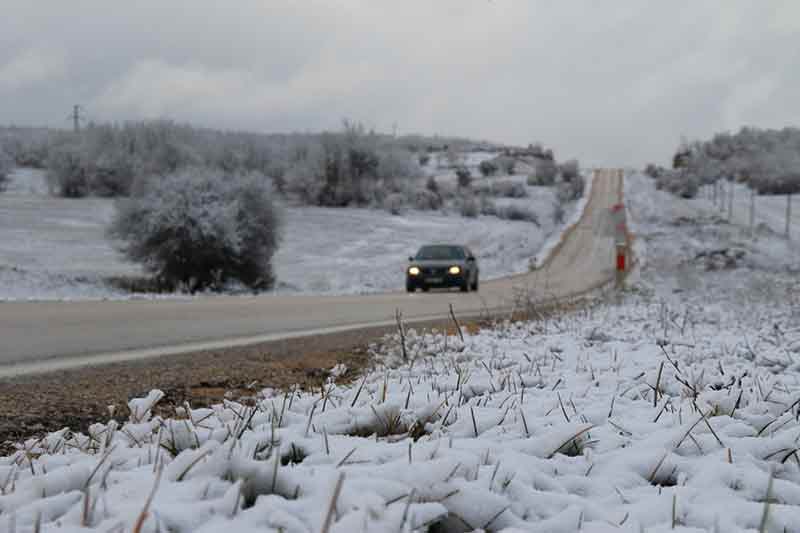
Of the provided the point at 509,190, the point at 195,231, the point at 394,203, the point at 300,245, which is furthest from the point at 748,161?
the point at 195,231

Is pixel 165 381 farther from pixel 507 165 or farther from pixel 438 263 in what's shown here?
pixel 507 165

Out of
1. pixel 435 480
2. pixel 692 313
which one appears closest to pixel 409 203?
pixel 692 313

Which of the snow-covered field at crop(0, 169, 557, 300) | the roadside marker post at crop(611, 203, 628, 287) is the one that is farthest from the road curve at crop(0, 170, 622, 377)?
the roadside marker post at crop(611, 203, 628, 287)

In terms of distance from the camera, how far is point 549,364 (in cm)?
674

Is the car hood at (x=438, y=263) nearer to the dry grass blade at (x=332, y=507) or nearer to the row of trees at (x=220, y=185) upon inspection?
the row of trees at (x=220, y=185)

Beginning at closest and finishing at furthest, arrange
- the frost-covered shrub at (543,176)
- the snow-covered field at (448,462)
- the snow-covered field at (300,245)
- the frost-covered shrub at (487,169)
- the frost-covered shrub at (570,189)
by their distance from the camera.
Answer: the snow-covered field at (448,462) → the snow-covered field at (300,245) → the frost-covered shrub at (570,189) → the frost-covered shrub at (543,176) → the frost-covered shrub at (487,169)

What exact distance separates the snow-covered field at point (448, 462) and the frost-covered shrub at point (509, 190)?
253 feet

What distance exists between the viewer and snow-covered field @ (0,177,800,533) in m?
2.42

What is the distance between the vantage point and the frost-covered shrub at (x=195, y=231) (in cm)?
2661

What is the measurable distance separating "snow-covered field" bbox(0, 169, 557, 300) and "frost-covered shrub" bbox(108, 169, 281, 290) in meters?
1.57

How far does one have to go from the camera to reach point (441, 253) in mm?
25875

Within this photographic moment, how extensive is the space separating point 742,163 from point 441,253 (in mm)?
85912

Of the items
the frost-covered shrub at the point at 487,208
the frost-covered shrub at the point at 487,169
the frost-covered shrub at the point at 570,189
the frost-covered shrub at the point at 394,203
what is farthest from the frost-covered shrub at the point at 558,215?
the frost-covered shrub at the point at 487,169

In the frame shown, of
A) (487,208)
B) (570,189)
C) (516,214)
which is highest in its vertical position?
(570,189)
